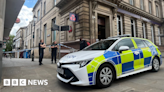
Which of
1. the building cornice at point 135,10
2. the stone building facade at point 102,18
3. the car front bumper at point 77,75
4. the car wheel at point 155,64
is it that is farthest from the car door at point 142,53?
the building cornice at point 135,10

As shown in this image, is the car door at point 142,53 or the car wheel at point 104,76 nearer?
the car wheel at point 104,76

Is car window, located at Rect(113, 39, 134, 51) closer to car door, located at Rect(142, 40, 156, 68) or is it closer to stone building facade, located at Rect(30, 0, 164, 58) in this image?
car door, located at Rect(142, 40, 156, 68)

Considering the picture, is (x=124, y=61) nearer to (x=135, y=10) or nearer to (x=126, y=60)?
(x=126, y=60)

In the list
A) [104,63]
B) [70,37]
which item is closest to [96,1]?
[70,37]

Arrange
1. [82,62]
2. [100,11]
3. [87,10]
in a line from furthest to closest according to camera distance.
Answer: [100,11] < [87,10] < [82,62]

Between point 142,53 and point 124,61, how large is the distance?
3.82 feet

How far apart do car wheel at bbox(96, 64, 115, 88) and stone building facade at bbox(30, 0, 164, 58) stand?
7.19 m

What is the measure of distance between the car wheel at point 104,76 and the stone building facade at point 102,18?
719 centimetres

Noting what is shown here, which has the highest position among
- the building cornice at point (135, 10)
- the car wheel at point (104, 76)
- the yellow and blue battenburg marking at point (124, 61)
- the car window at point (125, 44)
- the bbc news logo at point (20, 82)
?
the building cornice at point (135, 10)

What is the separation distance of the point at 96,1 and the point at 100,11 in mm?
1238

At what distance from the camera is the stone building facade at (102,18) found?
1023 cm

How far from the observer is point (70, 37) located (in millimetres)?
11727

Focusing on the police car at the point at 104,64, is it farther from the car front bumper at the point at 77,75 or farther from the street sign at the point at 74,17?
the street sign at the point at 74,17

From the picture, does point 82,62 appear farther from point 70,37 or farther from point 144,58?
point 70,37
